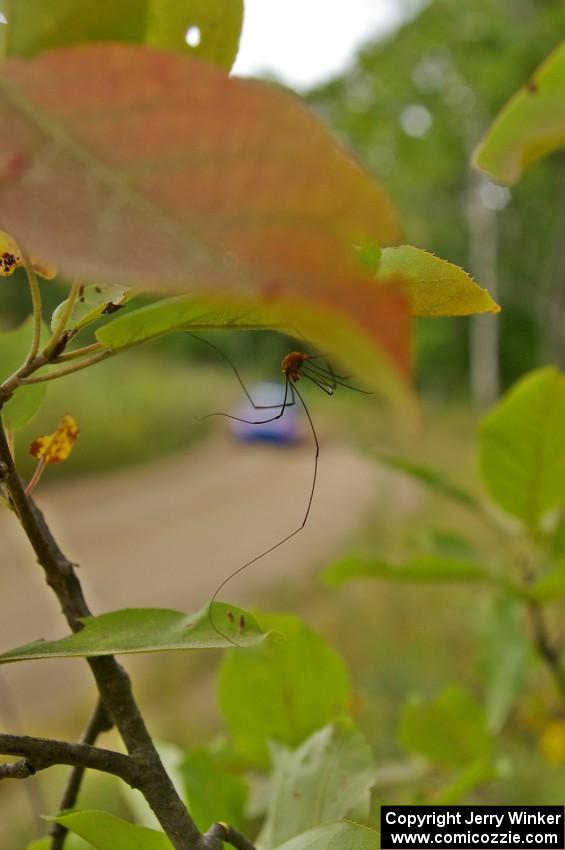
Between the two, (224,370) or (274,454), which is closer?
(274,454)

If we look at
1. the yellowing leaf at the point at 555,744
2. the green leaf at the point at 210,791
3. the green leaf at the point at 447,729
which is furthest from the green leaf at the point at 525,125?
the yellowing leaf at the point at 555,744

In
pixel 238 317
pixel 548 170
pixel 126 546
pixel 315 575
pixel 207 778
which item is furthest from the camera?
pixel 548 170

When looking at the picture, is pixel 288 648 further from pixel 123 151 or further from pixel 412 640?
pixel 412 640

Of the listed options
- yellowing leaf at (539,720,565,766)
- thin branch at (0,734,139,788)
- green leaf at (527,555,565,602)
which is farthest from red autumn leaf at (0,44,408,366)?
yellowing leaf at (539,720,565,766)

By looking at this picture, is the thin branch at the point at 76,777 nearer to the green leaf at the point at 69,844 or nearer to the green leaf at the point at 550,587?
the green leaf at the point at 69,844

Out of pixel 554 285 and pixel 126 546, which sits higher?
pixel 554 285

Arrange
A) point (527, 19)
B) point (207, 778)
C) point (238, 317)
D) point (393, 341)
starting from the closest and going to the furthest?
point (393, 341)
point (238, 317)
point (207, 778)
point (527, 19)

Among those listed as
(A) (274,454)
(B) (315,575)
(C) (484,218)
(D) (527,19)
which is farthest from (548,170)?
(B) (315,575)
